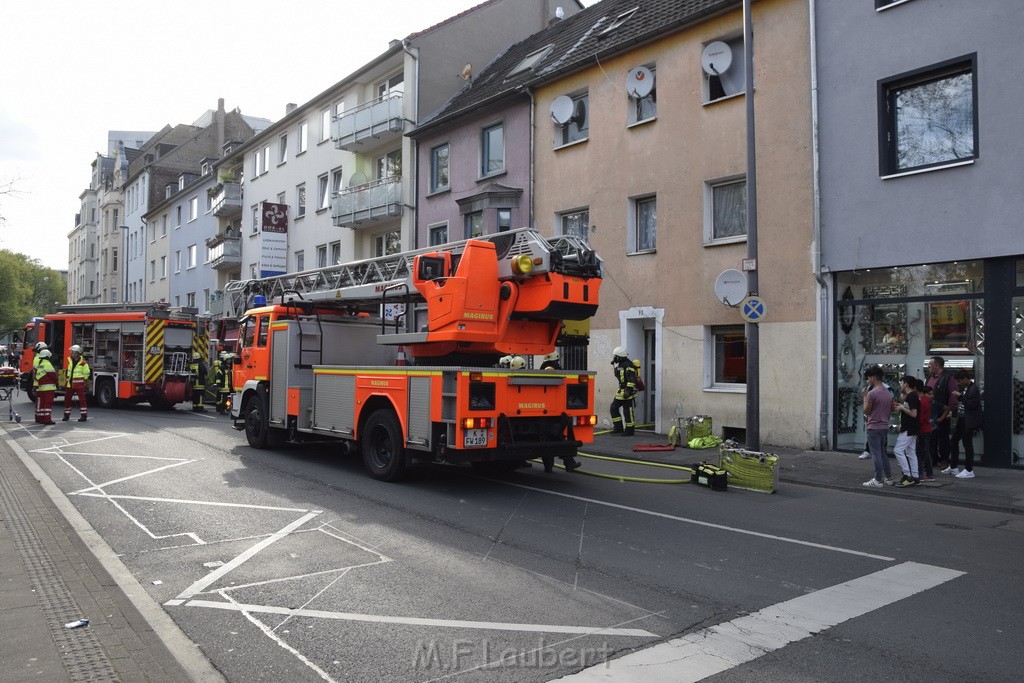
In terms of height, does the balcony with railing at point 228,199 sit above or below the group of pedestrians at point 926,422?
above

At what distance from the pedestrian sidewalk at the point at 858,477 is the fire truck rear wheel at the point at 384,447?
189 inches

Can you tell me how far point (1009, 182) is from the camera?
1160cm

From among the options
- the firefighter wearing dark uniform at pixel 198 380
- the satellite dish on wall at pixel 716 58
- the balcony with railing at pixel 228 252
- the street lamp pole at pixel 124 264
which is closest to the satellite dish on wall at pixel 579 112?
the satellite dish on wall at pixel 716 58

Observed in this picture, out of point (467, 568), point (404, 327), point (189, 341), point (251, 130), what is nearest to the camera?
point (467, 568)

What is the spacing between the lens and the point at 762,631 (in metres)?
4.72

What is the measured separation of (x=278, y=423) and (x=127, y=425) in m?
6.47

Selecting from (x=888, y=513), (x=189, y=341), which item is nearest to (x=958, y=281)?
(x=888, y=513)

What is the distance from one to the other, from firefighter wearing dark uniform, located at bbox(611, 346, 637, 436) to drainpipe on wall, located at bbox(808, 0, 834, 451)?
12.2ft

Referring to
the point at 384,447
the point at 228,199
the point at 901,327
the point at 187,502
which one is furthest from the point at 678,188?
the point at 228,199

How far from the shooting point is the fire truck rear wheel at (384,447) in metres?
9.80

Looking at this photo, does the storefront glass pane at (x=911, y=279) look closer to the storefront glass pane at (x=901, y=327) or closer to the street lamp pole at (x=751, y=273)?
the storefront glass pane at (x=901, y=327)

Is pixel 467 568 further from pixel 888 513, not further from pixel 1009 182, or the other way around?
pixel 1009 182

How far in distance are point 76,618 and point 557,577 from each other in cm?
314

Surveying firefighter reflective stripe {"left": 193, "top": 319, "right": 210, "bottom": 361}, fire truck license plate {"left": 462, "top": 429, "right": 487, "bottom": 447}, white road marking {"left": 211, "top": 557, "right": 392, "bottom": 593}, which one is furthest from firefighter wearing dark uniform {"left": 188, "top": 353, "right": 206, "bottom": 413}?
white road marking {"left": 211, "top": 557, "right": 392, "bottom": 593}
